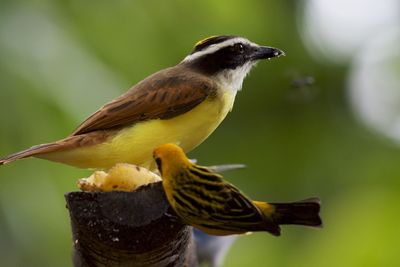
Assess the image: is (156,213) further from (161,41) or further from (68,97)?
(161,41)

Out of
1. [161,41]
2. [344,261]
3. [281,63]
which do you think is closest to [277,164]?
[281,63]

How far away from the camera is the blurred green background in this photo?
17.9ft

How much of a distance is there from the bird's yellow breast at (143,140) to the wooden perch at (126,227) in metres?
1.26

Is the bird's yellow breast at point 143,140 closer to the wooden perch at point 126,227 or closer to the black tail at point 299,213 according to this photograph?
the wooden perch at point 126,227

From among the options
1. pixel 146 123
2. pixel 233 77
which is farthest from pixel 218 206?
pixel 233 77

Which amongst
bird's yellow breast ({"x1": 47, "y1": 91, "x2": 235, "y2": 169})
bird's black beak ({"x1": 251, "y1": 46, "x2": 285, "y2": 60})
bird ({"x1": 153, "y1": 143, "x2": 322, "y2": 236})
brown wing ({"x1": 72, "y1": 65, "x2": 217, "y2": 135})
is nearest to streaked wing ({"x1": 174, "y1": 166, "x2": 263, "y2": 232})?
bird ({"x1": 153, "y1": 143, "x2": 322, "y2": 236})

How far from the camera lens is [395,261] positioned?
19.2 ft

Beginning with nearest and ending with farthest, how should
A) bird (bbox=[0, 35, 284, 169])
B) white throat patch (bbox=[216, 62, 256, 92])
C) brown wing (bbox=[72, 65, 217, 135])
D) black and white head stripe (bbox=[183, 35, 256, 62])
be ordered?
bird (bbox=[0, 35, 284, 169]) → brown wing (bbox=[72, 65, 217, 135]) → white throat patch (bbox=[216, 62, 256, 92]) → black and white head stripe (bbox=[183, 35, 256, 62])

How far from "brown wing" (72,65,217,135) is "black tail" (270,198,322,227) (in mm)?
1545

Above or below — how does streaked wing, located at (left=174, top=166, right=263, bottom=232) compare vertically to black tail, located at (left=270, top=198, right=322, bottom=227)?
above

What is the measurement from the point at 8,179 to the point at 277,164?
4223 millimetres

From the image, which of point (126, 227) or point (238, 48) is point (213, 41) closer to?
point (238, 48)

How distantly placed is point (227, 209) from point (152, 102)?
1.60 metres

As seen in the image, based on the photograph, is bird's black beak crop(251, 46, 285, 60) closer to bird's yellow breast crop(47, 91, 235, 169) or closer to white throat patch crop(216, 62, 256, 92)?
white throat patch crop(216, 62, 256, 92)
